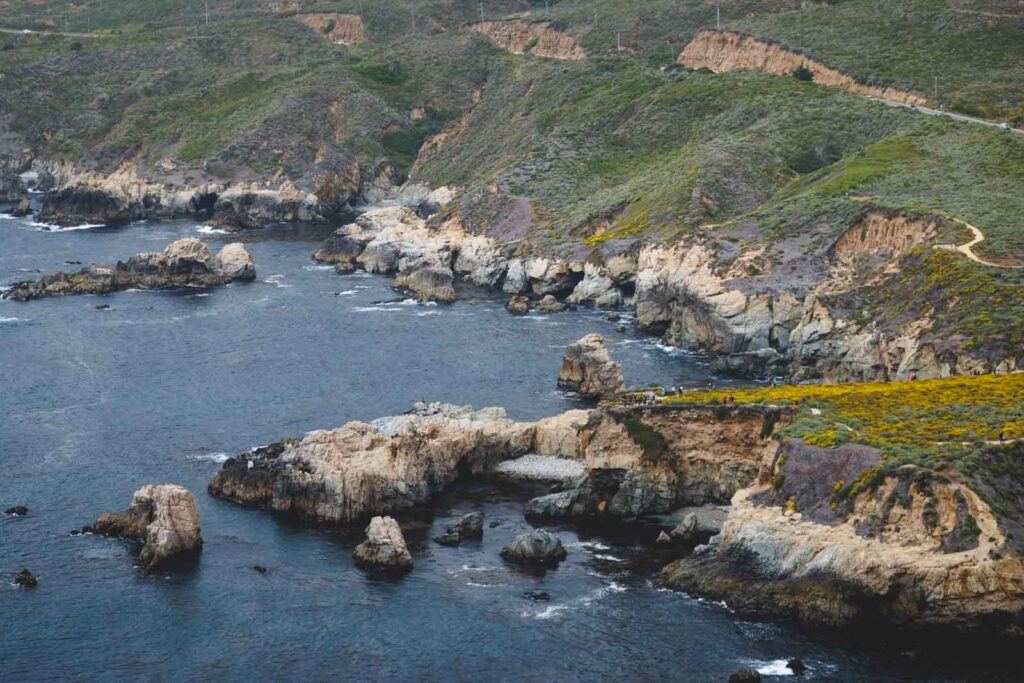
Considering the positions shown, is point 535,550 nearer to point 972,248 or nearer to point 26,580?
point 26,580

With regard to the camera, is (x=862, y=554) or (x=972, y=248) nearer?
(x=862, y=554)

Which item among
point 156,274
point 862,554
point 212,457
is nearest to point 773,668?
point 862,554

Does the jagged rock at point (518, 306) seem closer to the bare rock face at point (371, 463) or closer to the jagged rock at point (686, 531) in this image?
the bare rock face at point (371, 463)

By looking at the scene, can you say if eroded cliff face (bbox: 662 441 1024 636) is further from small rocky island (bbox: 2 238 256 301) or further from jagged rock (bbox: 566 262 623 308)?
small rocky island (bbox: 2 238 256 301)

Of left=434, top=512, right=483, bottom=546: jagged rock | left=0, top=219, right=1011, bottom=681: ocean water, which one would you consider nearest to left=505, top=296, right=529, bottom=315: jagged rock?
left=0, top=219, right=1011, bottom=681: ocean water

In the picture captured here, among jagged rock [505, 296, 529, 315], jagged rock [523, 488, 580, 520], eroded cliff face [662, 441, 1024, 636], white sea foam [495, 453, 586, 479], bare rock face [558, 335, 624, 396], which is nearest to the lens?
eroded cliff face [662, 441, 1024, 636]

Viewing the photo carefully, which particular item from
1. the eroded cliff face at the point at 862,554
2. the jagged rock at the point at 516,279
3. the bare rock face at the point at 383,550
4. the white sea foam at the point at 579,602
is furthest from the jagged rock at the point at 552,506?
the jagged rock at the point at 516,279
